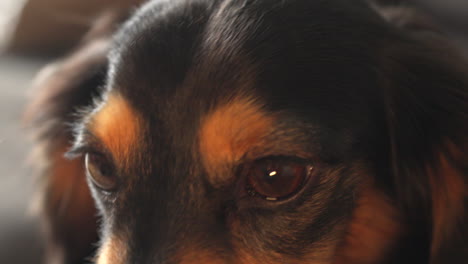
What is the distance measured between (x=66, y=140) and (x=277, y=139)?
0.63m

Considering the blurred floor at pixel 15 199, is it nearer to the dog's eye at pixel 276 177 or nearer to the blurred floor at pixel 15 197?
the blurred floor at pixel 15 197

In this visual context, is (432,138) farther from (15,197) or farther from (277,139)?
(15,197)

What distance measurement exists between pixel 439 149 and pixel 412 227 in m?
0.16

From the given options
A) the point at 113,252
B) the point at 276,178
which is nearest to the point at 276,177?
the point at 276,178

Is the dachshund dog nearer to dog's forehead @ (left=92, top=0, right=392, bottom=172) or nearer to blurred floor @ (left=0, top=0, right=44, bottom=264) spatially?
dog's forehead @ (left=92, top=0, right=392, bottom=172)

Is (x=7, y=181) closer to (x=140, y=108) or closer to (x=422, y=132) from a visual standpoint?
(x=140, y=108)

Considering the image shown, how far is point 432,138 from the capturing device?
38.7 inches

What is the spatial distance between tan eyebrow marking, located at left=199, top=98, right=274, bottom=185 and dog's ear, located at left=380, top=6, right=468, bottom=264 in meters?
0.25

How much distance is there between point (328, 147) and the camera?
88 cm

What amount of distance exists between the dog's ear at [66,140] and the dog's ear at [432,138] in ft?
1.85

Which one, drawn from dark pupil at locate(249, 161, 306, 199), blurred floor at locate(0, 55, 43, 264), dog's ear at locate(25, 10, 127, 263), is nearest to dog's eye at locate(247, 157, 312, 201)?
dark pupil at locate(249, 161, 306, 199)

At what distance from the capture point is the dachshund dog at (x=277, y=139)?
2.83 feet

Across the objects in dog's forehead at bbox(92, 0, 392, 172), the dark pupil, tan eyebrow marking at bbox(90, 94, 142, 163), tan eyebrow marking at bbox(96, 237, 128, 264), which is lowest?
tan eyebrow marking at bbox(96, 237, 128, 264)

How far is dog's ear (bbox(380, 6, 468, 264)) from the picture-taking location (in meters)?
→ 0.97
